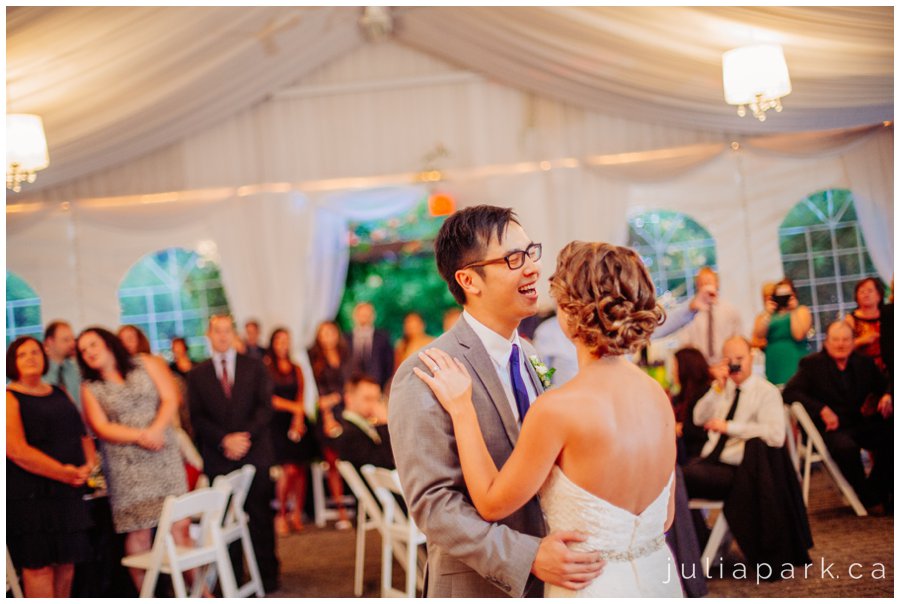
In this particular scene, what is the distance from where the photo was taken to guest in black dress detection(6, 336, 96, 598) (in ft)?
12.3

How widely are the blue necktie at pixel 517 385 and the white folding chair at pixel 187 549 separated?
208 centimetres

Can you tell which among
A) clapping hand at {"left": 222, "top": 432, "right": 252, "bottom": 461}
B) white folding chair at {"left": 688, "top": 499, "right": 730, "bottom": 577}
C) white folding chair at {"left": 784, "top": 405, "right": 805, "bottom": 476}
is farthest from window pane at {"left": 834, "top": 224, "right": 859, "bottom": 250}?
clapping hand at {"left": 222, "top": 432, "right": 252, "bottom": 461}

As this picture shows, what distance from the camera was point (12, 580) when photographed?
13.1 feet

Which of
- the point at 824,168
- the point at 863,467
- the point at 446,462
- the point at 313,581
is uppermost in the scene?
the point at 824,168

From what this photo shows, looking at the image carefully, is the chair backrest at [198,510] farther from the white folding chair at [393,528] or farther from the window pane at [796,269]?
the window pane at [796,269]

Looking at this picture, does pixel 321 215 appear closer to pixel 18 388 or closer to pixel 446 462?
pixel 18 388

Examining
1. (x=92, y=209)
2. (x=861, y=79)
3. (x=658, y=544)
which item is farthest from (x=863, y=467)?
(x=92, y=209)

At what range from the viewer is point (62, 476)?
3785 mm

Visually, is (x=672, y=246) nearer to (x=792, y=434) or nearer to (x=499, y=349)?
(x=792, y=434)

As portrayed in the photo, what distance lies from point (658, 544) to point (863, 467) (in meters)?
3.24

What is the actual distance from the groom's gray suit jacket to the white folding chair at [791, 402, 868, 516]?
125 inches

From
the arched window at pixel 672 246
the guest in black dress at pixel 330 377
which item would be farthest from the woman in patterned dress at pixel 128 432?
the arched window at pixel 672 246

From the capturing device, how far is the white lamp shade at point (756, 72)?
4.59 m

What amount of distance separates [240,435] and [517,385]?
2.83 m
